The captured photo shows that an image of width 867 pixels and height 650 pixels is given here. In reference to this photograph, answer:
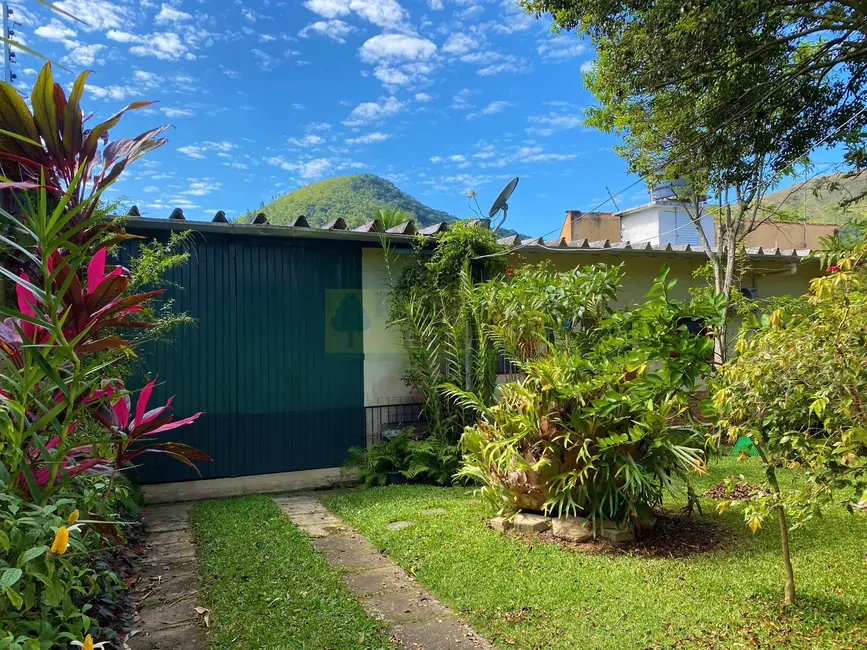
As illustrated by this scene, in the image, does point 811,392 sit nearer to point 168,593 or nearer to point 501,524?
point 501,524

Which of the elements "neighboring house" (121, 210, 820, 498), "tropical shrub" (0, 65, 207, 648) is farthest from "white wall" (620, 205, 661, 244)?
"tropical shrub" (0, 65, 207, 648)

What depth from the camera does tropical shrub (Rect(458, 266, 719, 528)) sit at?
402 cm

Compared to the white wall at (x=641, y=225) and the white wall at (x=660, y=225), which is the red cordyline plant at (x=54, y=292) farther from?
the white wall at (x=641, y=225)

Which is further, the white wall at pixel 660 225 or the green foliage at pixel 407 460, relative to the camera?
the white wall at pixel 660 225

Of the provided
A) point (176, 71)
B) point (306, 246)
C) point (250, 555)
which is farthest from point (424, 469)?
point (176, 71)

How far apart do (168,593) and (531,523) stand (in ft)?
8.97

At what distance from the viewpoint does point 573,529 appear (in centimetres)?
444

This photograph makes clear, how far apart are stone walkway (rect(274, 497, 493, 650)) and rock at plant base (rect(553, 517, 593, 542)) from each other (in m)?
1.37

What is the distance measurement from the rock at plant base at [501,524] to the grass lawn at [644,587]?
133mm

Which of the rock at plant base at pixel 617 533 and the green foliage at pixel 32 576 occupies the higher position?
the green foliage at pixel 32 576

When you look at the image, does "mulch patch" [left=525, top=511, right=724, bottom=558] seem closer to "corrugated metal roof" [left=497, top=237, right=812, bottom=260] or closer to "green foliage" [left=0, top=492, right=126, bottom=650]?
"green foliage" [left=0, top=492, right=126, bottom=650]

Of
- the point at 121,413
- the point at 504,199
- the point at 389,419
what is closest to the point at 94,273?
the point at 121,413

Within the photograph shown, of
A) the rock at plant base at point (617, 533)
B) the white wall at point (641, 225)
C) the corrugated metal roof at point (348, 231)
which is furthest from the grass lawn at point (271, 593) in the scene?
the white wall at point (641, 225)

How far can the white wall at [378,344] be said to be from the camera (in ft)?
24.4
